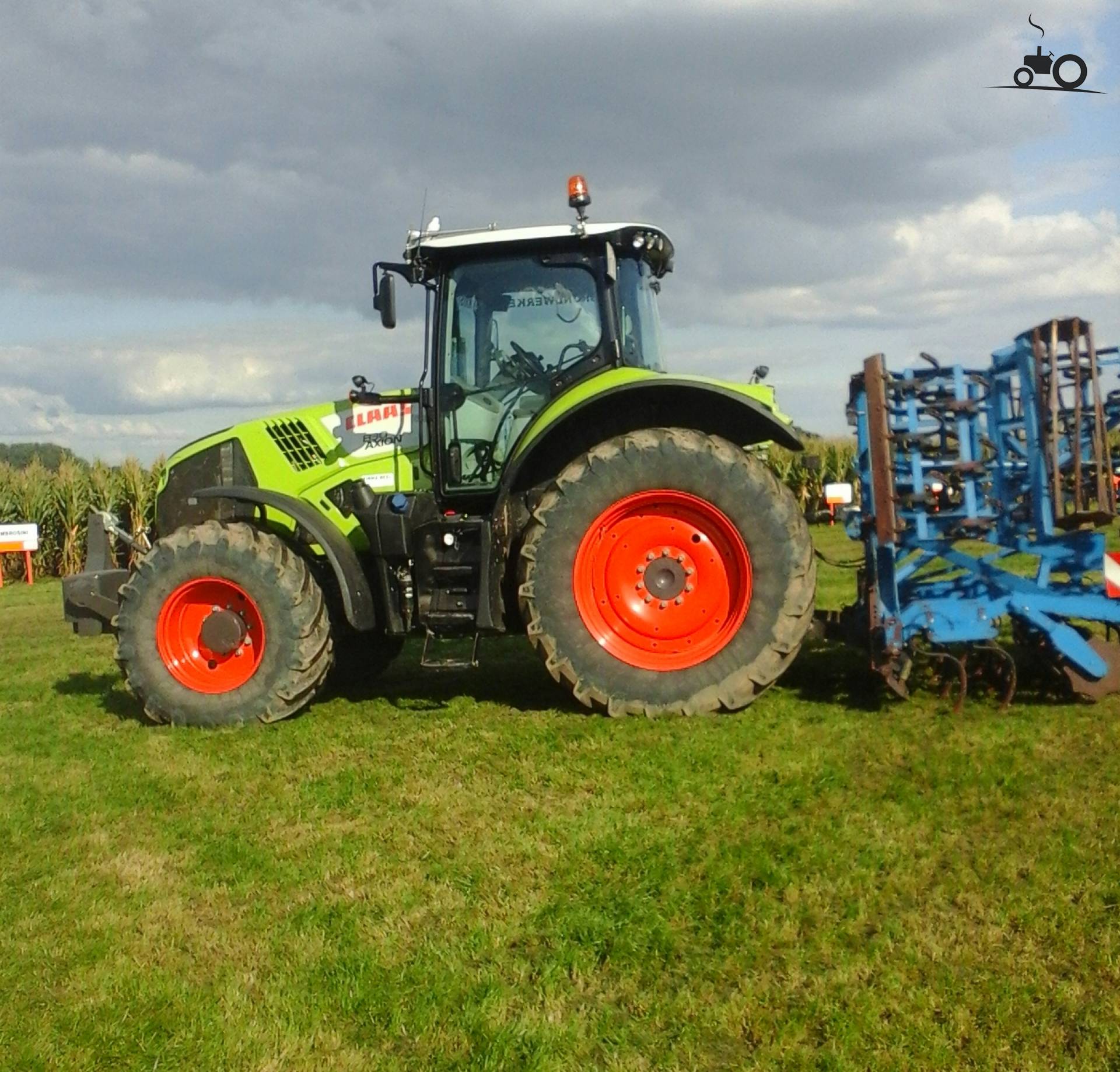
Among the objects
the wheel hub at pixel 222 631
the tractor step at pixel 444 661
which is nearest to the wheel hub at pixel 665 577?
the tractor step at pixel 444 661

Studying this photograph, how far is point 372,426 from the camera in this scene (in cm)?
648

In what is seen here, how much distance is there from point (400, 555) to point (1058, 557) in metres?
3.37

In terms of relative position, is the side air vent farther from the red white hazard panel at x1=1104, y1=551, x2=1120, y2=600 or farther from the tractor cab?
the red white hazard panel at x1=1104, y1=551, x2=1120, y2=600

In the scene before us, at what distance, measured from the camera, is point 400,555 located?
19.7 feet

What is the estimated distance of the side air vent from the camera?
654 cm

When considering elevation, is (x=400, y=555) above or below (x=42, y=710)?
above

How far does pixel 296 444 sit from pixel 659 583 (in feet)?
7.97

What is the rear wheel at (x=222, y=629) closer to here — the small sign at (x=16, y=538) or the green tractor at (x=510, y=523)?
the green tractor at (x=510, y=523)

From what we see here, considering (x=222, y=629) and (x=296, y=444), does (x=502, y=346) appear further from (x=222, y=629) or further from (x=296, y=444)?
(x=222, y=629)

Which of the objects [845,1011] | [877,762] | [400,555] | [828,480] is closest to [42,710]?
[400,555]

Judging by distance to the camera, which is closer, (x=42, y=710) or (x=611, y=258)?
(x=611, y=258)

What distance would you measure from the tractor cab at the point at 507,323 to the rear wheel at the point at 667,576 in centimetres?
68

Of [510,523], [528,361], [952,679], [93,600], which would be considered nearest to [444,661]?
[510,523]

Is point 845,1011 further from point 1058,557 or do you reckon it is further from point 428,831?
point 1058,557
